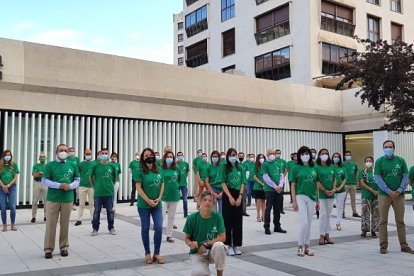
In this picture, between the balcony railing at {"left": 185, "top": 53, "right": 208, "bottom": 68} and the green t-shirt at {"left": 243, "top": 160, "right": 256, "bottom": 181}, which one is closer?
the green t-shirt at {"left": 243, "top": 160, "right": 256, "bottom": 181}

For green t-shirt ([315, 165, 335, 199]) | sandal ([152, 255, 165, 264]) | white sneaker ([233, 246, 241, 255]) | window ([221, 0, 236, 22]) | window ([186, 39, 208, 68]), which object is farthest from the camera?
window ([186, 39, 208, 68])

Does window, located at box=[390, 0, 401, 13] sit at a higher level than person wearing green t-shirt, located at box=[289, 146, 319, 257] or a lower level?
higher

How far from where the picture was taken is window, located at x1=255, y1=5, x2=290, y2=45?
29.1 metres

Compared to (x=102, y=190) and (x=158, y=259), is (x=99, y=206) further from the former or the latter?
(x=158, y=259)

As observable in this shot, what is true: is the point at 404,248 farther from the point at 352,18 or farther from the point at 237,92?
the point at 352,18

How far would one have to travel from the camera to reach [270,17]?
3038 centimetres

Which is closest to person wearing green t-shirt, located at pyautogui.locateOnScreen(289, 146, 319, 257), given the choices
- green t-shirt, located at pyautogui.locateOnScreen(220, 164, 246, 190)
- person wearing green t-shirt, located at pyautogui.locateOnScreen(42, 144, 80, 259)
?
green t-shirt, located at pyautogui.locateOnScreen(220, 164, 246, 190)

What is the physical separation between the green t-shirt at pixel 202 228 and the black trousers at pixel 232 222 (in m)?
2.69

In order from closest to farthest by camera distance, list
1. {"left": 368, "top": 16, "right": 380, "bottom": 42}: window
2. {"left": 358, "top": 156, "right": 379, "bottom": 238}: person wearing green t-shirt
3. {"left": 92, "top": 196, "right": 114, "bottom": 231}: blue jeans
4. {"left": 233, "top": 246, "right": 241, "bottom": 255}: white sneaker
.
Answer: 1. {"left": 233, "top": 246, "right": 241, "bottom": 255}: white sneaker
2. {"left": 358, "top": 156, "right": 379, "bottom": 238}: person wearing green t-shirt
3. {"left": 92, "top": 196, "right": 114, "bottom": 231}: blue jeans
4. {"left": 368, "top": 16, "right": 380, "bottom": 42}: window

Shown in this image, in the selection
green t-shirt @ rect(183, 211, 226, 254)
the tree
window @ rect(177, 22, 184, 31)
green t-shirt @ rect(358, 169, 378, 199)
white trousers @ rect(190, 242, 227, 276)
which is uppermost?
window @ rect(177, 22, 184, 31)

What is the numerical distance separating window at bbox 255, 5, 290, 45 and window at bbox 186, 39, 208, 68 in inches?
279

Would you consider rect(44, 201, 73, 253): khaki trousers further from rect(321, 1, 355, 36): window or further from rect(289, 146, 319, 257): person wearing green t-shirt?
rect(321, 1, 355, 36): window

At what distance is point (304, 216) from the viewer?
753 cm

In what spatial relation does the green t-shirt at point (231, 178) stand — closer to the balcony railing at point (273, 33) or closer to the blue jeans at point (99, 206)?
the blue jeans at point (99, 206)
